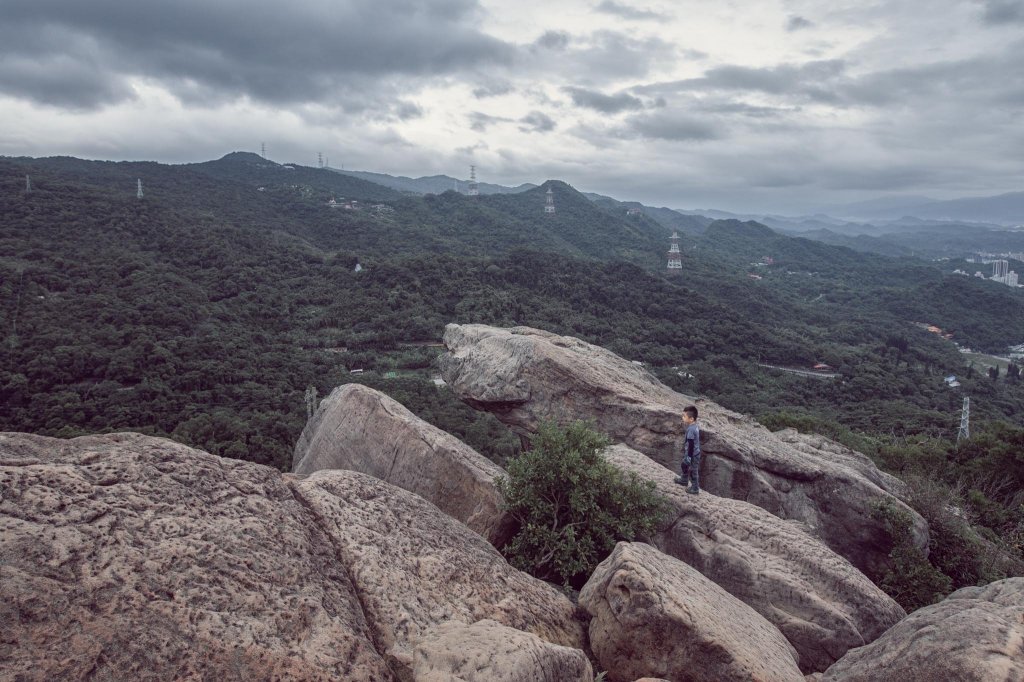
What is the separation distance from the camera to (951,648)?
6.70 m

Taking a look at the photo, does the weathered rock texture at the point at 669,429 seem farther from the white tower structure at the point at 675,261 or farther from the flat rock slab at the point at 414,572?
the white tower structure at the point at 675,261

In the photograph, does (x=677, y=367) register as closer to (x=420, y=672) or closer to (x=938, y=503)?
(x=938, y=503)

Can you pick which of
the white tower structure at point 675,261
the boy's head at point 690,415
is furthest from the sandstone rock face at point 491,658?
the white tower structure at point 675,261

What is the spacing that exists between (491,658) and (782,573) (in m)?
7.14

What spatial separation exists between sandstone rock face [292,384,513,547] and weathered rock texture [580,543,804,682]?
11.5 ft

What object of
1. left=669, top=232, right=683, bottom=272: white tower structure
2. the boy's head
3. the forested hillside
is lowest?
the forested hillside

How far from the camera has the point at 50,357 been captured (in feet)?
139

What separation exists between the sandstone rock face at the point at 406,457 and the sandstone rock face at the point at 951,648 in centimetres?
623

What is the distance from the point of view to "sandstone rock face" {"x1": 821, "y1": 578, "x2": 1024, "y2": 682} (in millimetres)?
6312

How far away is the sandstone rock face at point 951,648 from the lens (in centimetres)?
631

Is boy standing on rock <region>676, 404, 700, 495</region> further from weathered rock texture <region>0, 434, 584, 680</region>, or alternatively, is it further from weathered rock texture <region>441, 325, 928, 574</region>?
weathered rock texture <region>0, 434, 584, 680</region>

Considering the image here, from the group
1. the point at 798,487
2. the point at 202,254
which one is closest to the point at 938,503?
the point at 798,487

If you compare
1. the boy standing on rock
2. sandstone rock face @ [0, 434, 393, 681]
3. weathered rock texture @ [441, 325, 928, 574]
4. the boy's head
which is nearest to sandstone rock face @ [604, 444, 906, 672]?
the boy standing on rock

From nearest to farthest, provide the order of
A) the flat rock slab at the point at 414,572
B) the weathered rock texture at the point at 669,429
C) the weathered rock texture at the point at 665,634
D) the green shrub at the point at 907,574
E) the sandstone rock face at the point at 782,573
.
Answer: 1. the flat rock slab at the point at 414,572
2. the weathered rock texture at the point at 665,634
3. the sandstone rock face at the point at 782,573
4. the green shrub at the point at 907,574
5. the weathered rock texture at the point at 669,429
